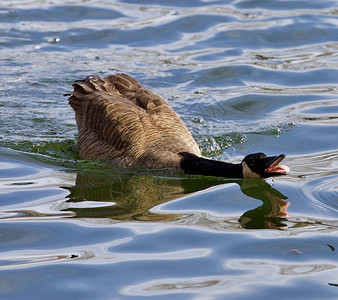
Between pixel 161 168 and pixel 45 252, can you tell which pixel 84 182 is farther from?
pixel 45 252

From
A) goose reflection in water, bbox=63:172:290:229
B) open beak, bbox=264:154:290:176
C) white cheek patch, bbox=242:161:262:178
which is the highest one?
open beak, bbox=264:154:290:176

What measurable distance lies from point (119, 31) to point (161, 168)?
338 inches

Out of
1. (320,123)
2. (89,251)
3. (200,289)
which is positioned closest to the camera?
(200,289)

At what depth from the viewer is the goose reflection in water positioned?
856cm

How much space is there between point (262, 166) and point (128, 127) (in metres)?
2.38

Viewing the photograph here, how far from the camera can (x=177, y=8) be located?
20.1 m

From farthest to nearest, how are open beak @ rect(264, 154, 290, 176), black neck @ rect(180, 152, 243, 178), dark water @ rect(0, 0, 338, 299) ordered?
black neck @ rect(180, 152, 243, 178), open beak @ rect(264, 154, 290, 176), dark water @ rect(0, 0, 338, 299)

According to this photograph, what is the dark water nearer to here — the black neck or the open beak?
the black neck

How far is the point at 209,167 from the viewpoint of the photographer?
10031 millimetres

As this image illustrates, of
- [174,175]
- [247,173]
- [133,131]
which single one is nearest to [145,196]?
[174,175]

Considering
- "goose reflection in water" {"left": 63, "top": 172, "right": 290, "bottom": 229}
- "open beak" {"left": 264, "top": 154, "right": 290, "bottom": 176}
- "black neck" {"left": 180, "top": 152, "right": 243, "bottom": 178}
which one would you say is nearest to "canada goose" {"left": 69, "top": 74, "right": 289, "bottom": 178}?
"black neck" {"left": 180, "top": 152, "right": 243, "bottom": 178}

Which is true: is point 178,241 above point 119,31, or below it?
below

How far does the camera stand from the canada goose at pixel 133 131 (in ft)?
33.8

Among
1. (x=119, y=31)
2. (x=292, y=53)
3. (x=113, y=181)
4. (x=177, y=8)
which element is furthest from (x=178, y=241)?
(x=177, y=8)
